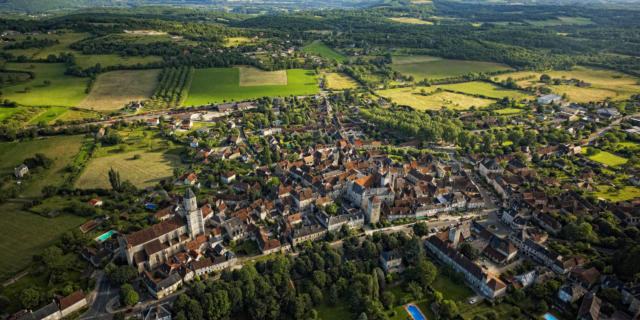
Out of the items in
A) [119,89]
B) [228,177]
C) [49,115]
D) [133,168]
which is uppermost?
[119,89]

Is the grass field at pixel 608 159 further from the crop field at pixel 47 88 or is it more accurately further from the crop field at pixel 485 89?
the crop field at pixel 47 88

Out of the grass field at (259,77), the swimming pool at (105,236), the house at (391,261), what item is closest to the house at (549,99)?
the grass field at (259,77)

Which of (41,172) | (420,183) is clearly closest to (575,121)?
(420,183)

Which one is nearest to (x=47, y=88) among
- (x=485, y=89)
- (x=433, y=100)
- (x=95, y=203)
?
(x=95, y=203)

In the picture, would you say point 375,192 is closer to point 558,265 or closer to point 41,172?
point 558,265

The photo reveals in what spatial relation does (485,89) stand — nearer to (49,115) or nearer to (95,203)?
(95,203)

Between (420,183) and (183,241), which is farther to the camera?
(420,183)

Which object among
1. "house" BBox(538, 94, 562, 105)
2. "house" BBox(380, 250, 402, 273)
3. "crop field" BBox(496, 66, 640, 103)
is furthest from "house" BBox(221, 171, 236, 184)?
"crop field" BBox(496, 66, 640, 103)
